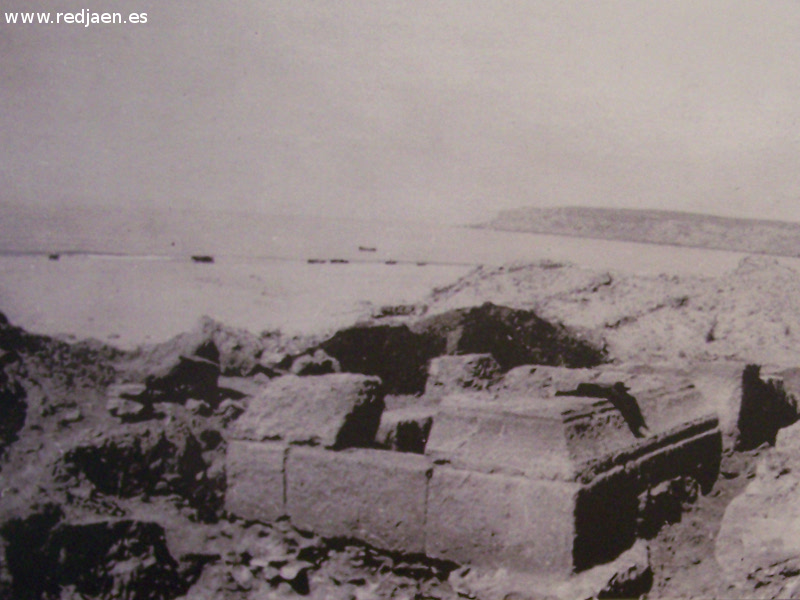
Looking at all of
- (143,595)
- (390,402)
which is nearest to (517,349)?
(390,402)

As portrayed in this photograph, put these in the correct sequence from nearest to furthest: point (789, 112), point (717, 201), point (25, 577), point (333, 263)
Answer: point (25, 577), point (789, 112), point (717, 201), point (333, 263)

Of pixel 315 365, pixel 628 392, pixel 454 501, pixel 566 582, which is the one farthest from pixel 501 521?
pixel 315 365

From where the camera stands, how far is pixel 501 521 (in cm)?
241

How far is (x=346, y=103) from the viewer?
3.63 metres

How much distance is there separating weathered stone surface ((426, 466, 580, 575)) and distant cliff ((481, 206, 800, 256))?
1665mm

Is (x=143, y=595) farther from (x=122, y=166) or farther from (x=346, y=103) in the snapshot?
(x=346, y=103)

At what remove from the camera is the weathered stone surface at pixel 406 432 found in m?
2.88

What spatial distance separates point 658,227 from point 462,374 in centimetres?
151

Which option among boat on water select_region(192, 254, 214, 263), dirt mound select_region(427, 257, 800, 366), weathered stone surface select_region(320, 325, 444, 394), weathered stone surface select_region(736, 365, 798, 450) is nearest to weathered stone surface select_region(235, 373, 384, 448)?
weathered stone surface select_region(320, 325, 444, 394)

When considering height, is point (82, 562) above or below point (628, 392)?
below

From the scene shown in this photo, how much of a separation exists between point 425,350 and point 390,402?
43 cm

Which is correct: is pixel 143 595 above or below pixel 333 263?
below

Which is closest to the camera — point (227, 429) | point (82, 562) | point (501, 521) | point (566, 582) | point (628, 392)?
point (566, 582)

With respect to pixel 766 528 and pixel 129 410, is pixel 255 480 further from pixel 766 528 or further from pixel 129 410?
pixel 766 528
